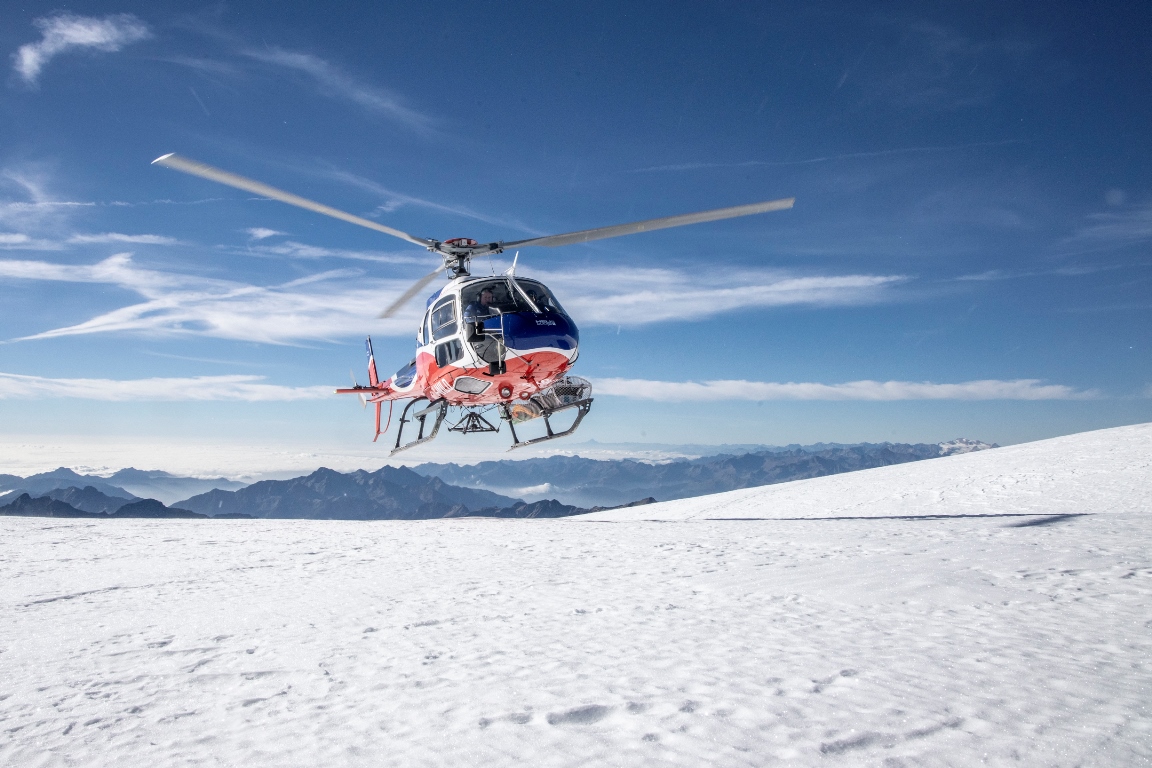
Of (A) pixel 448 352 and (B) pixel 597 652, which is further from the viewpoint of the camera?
(A) pixel 448 352

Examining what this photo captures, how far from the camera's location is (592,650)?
5.89 metres

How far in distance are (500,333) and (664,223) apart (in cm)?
474

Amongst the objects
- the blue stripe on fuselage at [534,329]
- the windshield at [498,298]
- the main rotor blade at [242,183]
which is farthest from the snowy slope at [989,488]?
the main rotor blade at [242,183]

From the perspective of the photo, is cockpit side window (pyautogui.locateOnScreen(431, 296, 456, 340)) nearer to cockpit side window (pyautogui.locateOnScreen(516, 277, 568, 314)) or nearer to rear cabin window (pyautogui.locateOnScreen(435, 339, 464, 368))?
rear cabin window (pyautogui.locateOnScreen(435, 339, 464, 368))

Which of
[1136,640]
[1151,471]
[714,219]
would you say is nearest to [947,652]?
[1136,640]

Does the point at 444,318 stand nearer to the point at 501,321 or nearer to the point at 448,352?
the point at 448,352

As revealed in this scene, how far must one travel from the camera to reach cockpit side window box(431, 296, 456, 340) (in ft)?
50.7

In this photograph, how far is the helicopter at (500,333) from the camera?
1424 cm

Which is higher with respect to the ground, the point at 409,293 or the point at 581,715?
the point at 409,293

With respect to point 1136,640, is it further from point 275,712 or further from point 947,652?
point 275,712

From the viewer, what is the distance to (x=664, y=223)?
13.6 metres

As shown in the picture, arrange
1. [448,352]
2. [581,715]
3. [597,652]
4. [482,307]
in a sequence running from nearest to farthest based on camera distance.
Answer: [581,715] → [597,652] → [482,307] → [448,352]

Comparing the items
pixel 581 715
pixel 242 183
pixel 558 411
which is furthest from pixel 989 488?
pixel 242 183

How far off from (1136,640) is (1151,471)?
19457 millimetres
